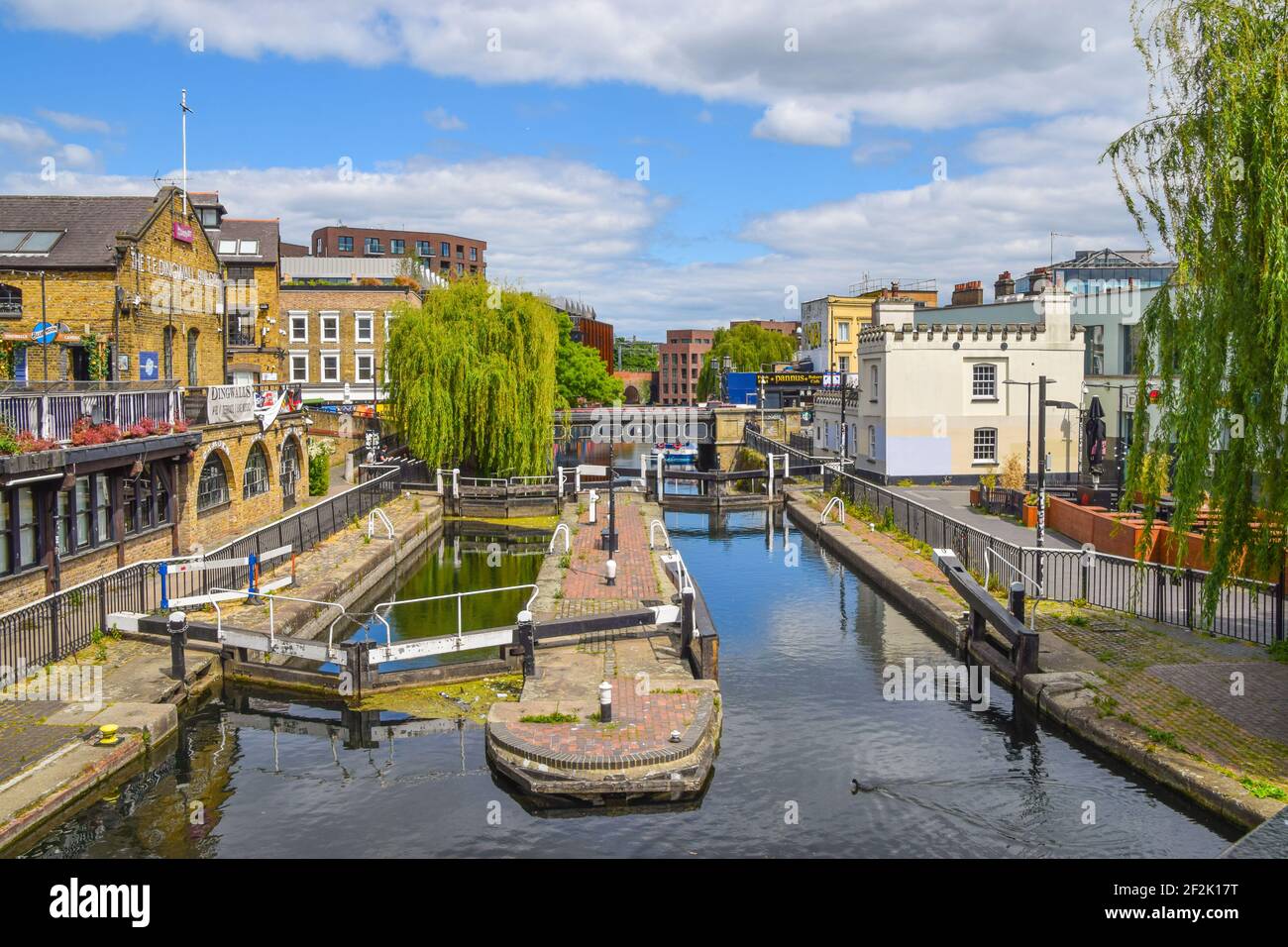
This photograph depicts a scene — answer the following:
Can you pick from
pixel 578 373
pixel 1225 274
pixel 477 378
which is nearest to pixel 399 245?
pixel 578 373

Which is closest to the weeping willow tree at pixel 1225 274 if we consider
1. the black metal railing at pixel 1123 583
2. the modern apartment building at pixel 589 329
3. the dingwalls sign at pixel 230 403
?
Result: the black metal railing at pixel 1123 583

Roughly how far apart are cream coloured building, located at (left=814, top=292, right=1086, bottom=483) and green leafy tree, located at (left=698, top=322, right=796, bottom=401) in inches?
2647

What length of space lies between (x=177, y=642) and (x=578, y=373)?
80.0 m

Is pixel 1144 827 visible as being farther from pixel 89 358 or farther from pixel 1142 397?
pixel 89 358

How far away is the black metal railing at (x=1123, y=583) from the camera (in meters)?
17.9

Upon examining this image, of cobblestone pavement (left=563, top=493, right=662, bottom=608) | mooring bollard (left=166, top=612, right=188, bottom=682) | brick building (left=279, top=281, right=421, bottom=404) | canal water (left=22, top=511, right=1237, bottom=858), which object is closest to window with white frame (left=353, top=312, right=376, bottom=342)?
brick building (left=279, top=281, right=421, bottom=404)

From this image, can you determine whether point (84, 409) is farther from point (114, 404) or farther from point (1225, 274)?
point (1225, 274)

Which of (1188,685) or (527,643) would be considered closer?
(1188,685)

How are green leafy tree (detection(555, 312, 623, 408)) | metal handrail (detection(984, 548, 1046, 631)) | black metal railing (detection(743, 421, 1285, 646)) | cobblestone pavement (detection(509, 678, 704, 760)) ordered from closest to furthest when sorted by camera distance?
1. cobblestone pavement (detection(509, 678, 704, 760))
2. black metal railing (detection(743, 421, 1285, 646))
3. metal handrail (detection(984, 548, 1046, 631))
4. green leafy tree (detection(555, 312, 623, 408))

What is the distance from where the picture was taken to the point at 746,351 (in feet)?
379

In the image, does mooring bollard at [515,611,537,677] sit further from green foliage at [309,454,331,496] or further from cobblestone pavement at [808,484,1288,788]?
green foliage at [309,454,331,496]

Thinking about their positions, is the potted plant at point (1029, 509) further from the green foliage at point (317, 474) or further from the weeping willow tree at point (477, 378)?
the green foliage at point (317, 474)

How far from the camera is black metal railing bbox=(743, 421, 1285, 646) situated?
706 inches
